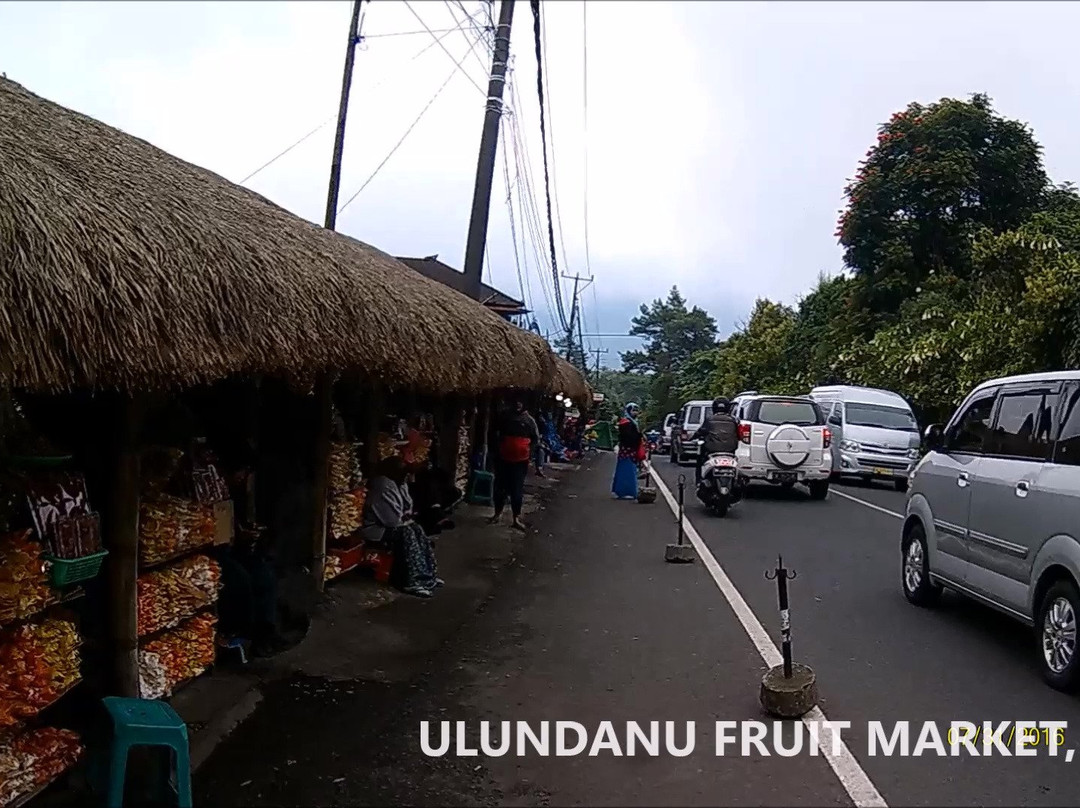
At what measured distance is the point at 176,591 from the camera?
20.7 feet

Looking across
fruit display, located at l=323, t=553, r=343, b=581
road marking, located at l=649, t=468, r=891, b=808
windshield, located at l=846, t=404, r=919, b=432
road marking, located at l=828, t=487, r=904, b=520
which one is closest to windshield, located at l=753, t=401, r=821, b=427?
road marking, located at l=828, t=487, r=904, b=520

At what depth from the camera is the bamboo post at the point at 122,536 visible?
18.5 ft

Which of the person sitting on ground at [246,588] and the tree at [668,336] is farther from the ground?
the tree at [668,336]

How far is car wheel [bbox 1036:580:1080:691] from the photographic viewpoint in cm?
649

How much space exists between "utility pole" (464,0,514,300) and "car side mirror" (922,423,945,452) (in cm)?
943

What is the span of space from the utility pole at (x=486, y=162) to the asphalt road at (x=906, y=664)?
635cm

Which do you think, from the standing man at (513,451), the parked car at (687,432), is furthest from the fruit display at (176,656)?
the parked car at (687,432)

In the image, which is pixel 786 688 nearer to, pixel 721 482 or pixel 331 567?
pixel 331 567

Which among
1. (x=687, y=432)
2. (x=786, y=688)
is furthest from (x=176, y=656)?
(x=687, y=432)

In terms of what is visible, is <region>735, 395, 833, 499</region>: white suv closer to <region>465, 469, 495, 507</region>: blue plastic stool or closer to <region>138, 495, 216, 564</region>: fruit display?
<region>465, 469, 495, 507</region>: blue plastic stool

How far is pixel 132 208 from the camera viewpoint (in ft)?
18.1

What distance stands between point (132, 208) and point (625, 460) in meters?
14.7

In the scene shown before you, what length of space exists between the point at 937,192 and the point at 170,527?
3162 centimetres

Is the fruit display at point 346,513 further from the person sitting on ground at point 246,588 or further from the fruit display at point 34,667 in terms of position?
the fruit display at point 34,667
